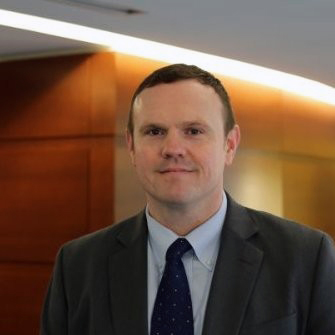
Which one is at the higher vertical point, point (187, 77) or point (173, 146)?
point (187, 77)

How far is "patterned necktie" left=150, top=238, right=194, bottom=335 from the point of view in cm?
143

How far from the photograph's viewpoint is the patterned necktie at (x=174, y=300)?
56.4 inches

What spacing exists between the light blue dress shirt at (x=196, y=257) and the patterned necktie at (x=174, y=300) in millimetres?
18

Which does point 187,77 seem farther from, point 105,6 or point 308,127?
A: point 308,127

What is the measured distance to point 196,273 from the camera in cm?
150

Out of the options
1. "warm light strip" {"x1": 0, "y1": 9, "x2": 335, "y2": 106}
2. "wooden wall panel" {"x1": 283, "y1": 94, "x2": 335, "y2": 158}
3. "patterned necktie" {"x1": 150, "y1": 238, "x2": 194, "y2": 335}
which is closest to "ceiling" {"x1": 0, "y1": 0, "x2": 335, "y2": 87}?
"warm light strip" {"x1": 0, "y1": 9, "x2": 335, "y2": 106}

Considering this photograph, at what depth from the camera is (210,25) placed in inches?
155

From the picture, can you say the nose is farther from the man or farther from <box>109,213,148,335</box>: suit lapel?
<box>109,213,148,335</box>: suit lapel

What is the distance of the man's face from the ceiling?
2.14 meters

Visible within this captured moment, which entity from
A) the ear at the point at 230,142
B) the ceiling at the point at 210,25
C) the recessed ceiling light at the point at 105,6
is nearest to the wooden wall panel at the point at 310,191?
the ceiling at the point at 210,25

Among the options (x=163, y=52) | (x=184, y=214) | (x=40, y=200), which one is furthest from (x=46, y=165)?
(x=184, y=214)

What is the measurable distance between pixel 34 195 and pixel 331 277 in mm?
3672

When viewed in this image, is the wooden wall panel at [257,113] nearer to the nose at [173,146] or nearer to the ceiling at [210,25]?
the ceiling at [210,25]

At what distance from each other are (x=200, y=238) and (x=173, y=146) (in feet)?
0.91
